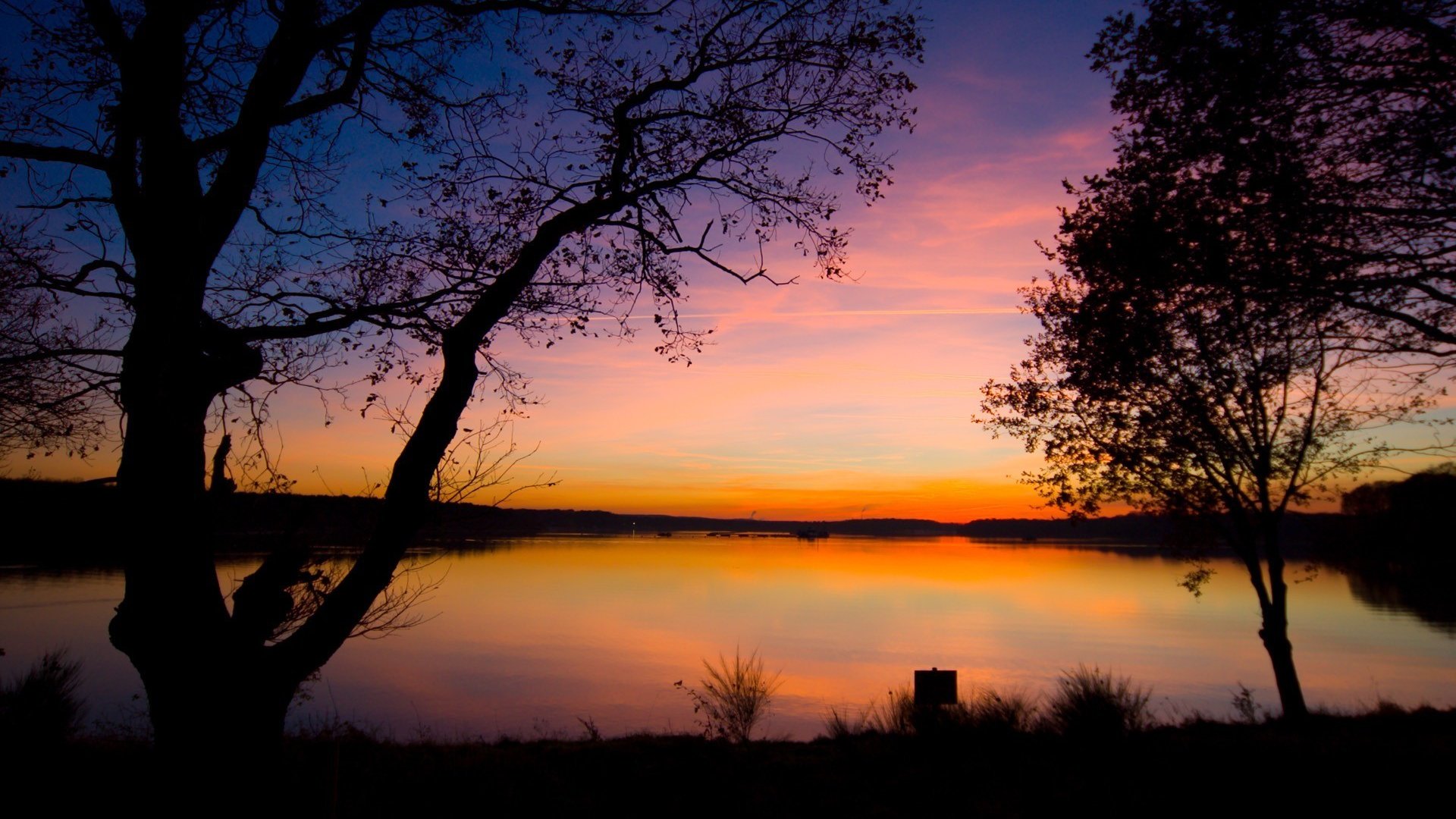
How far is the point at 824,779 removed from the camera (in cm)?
741

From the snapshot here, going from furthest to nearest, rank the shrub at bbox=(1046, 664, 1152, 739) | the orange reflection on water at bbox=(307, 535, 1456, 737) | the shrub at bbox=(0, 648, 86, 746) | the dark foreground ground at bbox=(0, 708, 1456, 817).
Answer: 1. the orange reflection on water at bbox=(307, 535, 1456, 737)
2. the shrub at bbox=(1046, 664, 1152, 739)
3. the shrub at bbox=(0, 648, 86, 746)
4. the dark foreground ground at bbox=(0, 708, 1456, 817)

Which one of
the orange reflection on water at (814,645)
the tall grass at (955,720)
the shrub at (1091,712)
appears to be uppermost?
the shrub at (1091,712)

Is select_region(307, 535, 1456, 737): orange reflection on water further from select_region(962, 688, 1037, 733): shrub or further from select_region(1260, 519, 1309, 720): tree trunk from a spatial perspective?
select_region(1260, 519, 1309, 720): tree trunk

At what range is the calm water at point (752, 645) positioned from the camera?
54.7 ft

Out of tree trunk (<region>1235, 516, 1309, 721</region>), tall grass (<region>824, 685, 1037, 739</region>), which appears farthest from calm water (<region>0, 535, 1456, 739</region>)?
tree trunk (<region>1235, 516, 1309, 721</region>)

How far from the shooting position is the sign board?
9094mm

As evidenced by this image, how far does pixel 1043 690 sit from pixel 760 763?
43.0ft

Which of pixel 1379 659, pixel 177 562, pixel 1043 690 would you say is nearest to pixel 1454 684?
pixel 1379 659

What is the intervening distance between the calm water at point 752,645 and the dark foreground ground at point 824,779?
216 centimetres

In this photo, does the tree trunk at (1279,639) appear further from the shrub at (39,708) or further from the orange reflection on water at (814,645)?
the shrub at (39,708)

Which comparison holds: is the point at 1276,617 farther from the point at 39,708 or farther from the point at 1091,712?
the point at 39,708

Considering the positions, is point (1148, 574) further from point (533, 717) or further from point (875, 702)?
point (533, 717)

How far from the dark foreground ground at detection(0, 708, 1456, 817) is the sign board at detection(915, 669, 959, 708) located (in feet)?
1.68

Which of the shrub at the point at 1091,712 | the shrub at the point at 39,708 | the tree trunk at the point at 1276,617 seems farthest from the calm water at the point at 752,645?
the shrub at the point at 1091,712
